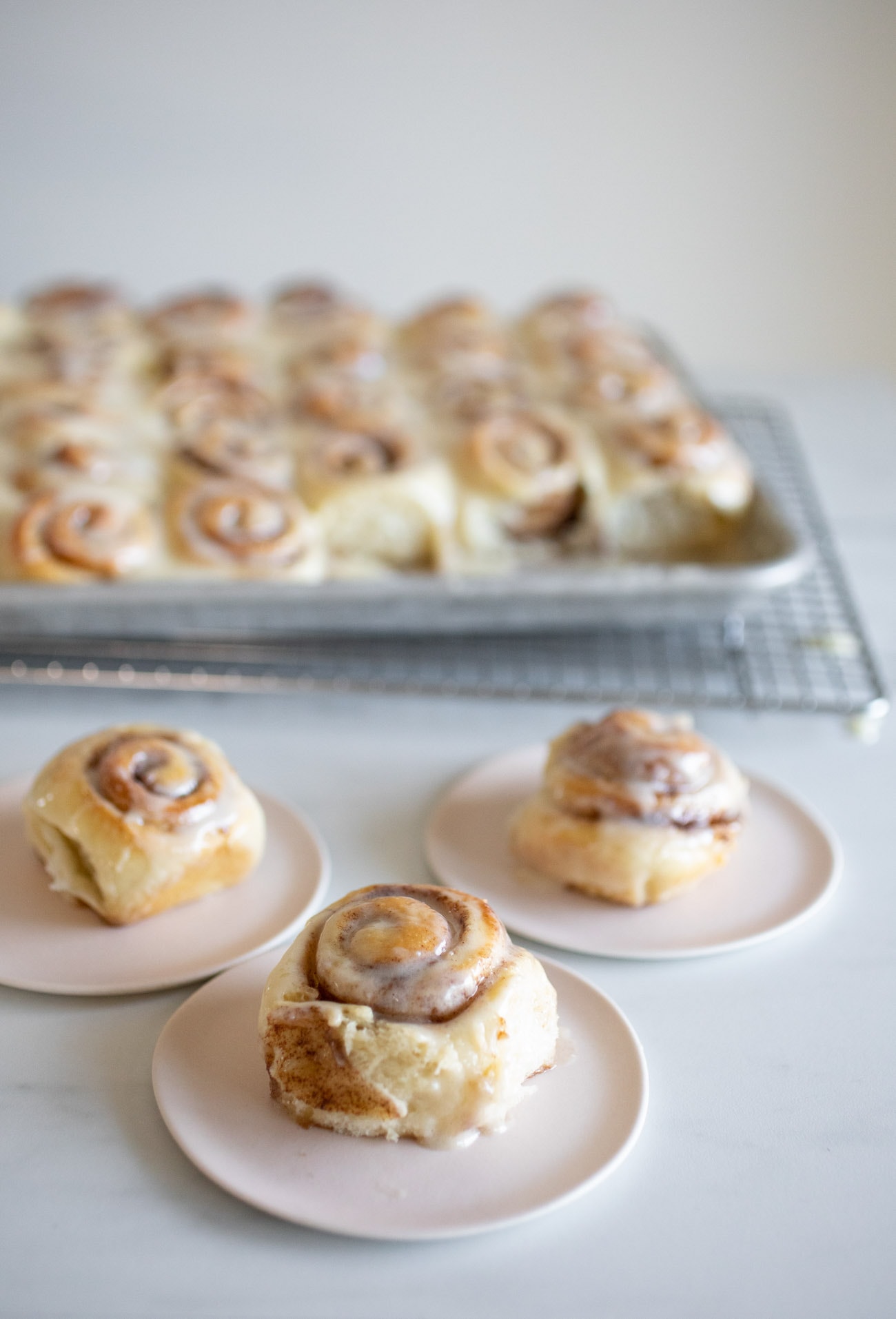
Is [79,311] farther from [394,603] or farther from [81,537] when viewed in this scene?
[394,603]

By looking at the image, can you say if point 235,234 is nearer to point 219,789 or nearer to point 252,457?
point 252,457

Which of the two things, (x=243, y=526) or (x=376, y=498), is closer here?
(x=243, y=526)

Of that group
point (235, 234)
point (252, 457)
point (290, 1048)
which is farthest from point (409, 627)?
point (235, 234)

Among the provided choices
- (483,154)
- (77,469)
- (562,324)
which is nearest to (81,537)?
(77,469)

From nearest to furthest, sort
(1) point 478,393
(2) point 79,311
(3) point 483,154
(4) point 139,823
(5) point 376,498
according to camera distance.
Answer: (4) point 139,823 < (5) point 376,498 < (1) point 478,393 < (2) point 79,311 < (3) point 483,154

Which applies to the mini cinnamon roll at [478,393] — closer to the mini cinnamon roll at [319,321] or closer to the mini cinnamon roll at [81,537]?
the mini cinnamon roll at [319,321]

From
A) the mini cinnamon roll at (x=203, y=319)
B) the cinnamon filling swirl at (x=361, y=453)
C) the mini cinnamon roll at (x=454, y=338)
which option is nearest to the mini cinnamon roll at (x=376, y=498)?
the cinnamon filling swirl at (x=361, y=453)

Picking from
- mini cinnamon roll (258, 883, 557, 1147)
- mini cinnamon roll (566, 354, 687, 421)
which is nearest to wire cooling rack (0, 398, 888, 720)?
mini cinnamon roll (566, 354, 687, 421)
